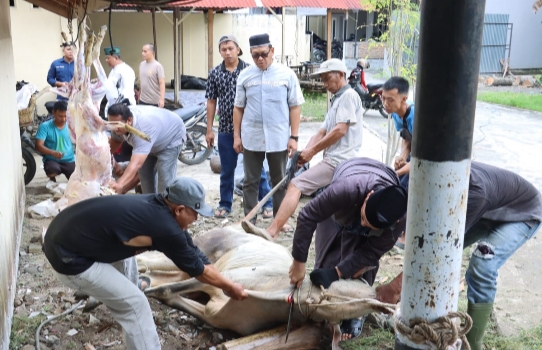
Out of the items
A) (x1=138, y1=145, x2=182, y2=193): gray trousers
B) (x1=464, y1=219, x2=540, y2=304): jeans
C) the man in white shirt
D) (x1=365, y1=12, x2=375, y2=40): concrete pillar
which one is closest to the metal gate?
(x1=365, y1=12, x2=375, y2=40): concrete pillar

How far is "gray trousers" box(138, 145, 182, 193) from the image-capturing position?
20.5 ft

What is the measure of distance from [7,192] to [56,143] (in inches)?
106

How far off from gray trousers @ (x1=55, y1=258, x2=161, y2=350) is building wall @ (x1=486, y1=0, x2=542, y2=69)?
23974mm

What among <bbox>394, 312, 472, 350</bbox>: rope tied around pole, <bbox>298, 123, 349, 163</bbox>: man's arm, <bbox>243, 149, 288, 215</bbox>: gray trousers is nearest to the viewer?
<bbox>394, 312, 472, 350</bbox>: rope tied around pole

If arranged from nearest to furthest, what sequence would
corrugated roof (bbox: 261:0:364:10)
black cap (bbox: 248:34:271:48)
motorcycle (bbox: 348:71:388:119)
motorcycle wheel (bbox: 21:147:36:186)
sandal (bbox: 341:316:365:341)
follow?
sandal (bbox: 341:316:365:341)
black cap (bbox: 248:34:271:48)
motorcycle wheel (bbox: 21:147:36:186)
motorcycle (bbox: 348:71:388:119)
corrugated roof (bbox: 261:0:364:10)

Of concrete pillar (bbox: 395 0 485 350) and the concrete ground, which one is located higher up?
concrete pillar (bbox: 395 0 485 350)

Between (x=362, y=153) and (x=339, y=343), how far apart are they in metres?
6.68

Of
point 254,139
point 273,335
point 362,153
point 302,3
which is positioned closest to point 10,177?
point 254,139

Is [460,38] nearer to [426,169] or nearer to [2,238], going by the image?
[426,169]

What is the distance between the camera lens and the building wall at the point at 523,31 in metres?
24.5

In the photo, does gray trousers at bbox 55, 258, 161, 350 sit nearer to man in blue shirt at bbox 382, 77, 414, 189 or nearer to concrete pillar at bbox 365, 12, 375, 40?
man in blue shirt at bbox 382, 77, 414, 189

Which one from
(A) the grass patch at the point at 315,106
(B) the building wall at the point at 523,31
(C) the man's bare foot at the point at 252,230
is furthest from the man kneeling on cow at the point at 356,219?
(B) the building wall at the point at 523,31

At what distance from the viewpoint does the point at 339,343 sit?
3.84 meters

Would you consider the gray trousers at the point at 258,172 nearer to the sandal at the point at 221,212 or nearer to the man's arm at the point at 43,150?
the sandal at the point at 221,212
